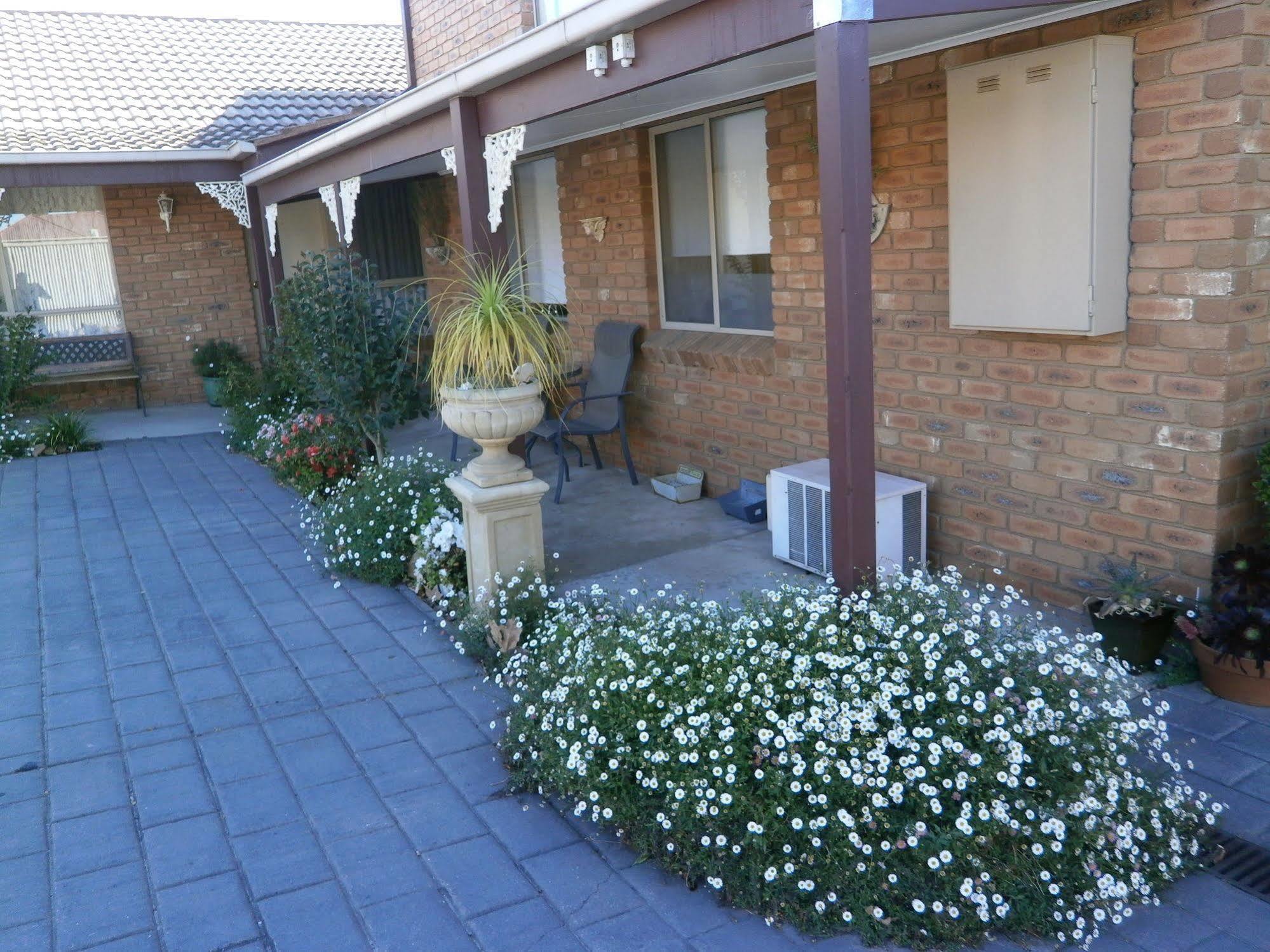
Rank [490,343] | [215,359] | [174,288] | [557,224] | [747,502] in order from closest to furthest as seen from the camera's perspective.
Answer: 1. [490,343]
2. [747,502]
3. [557,224]
4. [215,359]
5. [174,288]

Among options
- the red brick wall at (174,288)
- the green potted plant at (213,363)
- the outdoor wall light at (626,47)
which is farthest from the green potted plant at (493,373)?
the red brick wall at (174,288)

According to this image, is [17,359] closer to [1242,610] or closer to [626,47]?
[626,47]

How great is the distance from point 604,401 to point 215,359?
648 centimetres

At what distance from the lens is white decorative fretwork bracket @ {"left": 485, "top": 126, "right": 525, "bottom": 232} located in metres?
5.07

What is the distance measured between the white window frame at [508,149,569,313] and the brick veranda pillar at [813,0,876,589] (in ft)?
13.7

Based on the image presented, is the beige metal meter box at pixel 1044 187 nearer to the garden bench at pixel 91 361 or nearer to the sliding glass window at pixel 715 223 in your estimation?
the sliding glass window at pixel 715 223

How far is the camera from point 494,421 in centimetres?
447

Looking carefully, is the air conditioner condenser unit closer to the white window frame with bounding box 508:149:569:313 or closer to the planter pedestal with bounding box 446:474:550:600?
the planter pedestal with bounding box 446:474:550:600

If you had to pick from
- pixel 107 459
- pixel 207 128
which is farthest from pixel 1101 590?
pixel 207 128

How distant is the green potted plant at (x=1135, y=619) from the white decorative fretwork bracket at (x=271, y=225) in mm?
8158

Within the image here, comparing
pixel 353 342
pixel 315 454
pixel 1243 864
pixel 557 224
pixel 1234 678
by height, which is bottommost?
pixel 1243 864

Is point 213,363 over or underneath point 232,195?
underneath

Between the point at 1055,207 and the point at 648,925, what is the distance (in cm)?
272

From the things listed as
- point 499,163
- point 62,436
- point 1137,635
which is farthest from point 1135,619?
point 62,436
